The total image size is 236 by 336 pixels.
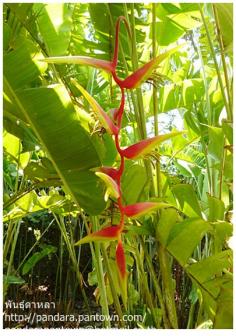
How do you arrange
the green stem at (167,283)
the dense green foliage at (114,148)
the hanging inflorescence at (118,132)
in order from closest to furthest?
the hanging inflorescence at (118,132)
the dense green foliage at (114,148)
the green stem at (167,283)

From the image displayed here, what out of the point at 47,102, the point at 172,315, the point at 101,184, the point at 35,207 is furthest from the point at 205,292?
the point at 35,207

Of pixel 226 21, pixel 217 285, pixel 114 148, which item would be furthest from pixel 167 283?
pixel 226 21

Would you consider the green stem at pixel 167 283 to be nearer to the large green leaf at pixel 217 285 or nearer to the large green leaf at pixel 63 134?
the large green leaf at pixel 217 285

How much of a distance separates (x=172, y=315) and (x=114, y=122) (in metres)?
0.39

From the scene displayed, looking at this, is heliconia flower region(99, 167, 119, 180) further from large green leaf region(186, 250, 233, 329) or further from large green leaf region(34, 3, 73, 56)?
large green leaf region(34, 3, 73, 56)

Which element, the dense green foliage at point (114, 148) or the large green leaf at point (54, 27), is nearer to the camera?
the dense green foliage at point (114, 148)

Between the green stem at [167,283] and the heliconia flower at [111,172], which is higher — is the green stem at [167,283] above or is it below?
below

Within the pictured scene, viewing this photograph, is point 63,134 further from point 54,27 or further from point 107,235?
point 54,27

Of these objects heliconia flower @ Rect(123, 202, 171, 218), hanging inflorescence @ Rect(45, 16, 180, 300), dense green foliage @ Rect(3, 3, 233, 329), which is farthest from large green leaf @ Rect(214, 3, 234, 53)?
heliconia flower @ Rect(123, 202, 171, 218)

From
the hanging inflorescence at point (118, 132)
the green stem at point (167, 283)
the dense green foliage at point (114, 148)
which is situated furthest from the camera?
the green stem at point (167, 283)

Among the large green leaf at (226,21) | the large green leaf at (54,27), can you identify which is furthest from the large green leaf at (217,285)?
the large green leaf at (54,27)

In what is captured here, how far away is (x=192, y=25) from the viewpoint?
927mm

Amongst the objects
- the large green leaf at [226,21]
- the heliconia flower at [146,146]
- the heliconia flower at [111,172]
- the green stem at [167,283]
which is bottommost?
the green stem at [167,283]

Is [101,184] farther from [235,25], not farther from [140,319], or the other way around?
[140,319]
